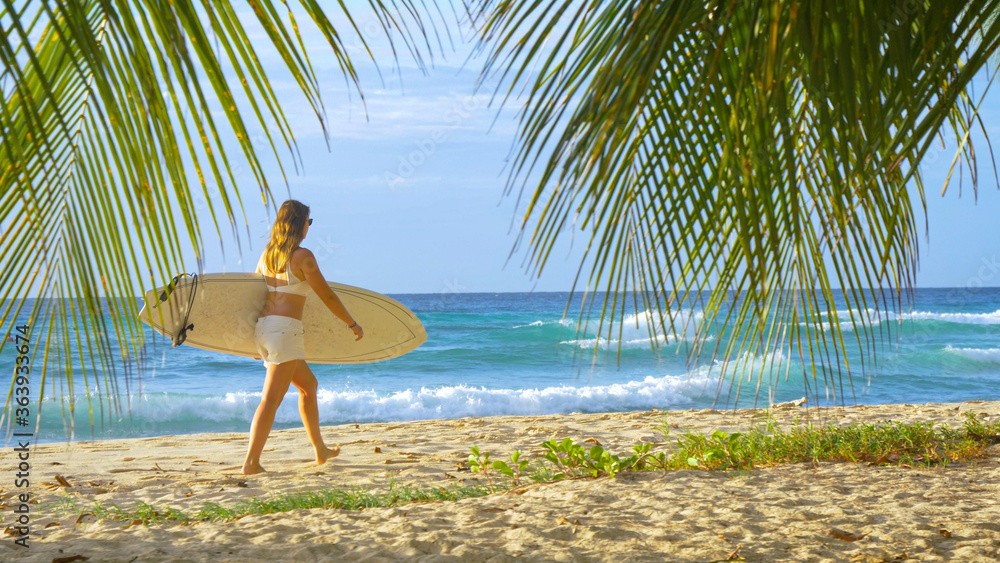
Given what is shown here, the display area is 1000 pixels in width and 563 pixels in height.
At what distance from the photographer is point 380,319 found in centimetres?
532

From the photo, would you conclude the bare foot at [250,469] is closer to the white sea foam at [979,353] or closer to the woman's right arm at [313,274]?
the woman's right arm at [313,274]

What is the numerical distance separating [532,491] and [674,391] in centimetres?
941

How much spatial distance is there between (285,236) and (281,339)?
58 cm

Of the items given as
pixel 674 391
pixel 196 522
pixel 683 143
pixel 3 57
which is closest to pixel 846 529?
pixel 683 143

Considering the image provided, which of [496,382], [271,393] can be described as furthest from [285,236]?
[496,382]

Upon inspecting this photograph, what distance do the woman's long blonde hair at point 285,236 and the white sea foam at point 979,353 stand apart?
18.0 meters

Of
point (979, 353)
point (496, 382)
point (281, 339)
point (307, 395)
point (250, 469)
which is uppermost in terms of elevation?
point (281, 339)

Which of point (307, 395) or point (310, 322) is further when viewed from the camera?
point (310, 322)

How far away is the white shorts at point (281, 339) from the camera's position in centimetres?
418

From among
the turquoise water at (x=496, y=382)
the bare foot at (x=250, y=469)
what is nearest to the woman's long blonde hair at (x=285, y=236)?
the bare foot at (x=250, y=469)

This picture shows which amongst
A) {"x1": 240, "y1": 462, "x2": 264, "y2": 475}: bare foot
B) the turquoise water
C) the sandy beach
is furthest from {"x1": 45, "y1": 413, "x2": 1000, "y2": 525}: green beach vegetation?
the turquoise water

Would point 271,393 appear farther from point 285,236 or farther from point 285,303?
point 285,236

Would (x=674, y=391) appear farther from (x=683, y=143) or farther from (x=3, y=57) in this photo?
(x=3, y=57)

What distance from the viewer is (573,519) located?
2809mm
